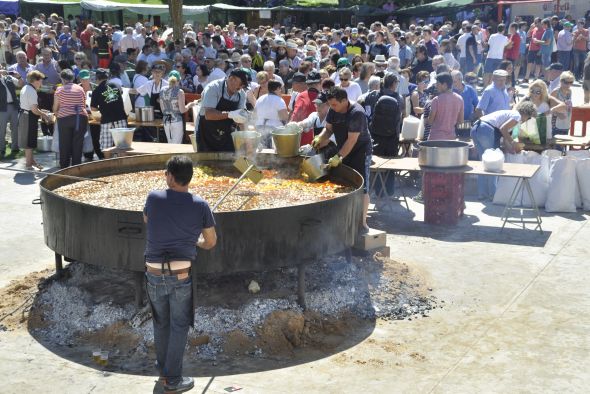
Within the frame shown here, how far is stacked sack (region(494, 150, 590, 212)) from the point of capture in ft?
36.3

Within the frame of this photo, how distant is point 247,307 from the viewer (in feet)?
23.4

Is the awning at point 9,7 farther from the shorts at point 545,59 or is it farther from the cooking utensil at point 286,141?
the cooking utensil at point 286,141

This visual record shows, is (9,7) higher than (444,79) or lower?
higher

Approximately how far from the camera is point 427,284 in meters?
8.28

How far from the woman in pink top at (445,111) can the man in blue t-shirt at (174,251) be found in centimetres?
622

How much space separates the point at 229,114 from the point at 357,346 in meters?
4.13

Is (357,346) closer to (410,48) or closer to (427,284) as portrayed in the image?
(427,284)

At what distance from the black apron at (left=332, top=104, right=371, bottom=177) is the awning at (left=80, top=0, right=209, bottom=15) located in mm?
27140

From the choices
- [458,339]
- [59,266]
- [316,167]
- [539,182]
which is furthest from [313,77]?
[458,339]

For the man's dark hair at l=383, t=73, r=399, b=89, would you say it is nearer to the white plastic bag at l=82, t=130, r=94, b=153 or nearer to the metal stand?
the metal stand

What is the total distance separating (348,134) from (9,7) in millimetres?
31202

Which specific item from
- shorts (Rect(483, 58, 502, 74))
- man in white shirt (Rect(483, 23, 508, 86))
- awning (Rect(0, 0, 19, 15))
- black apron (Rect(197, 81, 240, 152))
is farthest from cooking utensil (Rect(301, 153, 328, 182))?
awning (Rect(0, 0, 19, 15))

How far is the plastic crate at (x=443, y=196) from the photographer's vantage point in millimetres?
10438

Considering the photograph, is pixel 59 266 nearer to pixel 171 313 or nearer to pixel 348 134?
pixel 171 313
